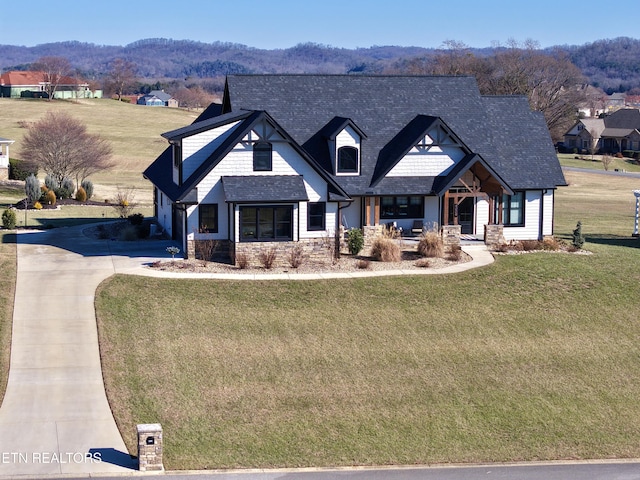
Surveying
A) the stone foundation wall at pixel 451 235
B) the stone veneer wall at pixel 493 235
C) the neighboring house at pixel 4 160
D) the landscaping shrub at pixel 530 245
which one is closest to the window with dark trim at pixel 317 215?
the stone foundation wall at pixel 451 235

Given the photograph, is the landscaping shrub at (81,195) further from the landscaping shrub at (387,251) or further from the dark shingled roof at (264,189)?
the landscaping shrub at (387,251)

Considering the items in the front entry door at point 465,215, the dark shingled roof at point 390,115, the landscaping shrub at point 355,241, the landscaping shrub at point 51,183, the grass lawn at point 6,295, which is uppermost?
the dark shingled roof at point 390,115

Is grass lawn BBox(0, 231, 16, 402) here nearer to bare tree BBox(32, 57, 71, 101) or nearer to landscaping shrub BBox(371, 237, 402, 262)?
landscaping shrub BBox(371, 237, 402, 262)

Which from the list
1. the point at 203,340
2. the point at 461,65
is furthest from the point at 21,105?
the point at 203,340

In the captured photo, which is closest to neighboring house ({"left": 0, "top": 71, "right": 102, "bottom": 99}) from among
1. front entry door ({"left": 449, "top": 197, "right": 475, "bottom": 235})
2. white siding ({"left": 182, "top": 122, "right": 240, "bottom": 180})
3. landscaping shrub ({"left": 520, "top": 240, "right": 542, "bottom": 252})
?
white siding ({"left": 182, "top": 122, "right": 240, "bottom": 180})

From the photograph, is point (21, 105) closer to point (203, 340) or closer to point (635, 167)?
point (635, 167)

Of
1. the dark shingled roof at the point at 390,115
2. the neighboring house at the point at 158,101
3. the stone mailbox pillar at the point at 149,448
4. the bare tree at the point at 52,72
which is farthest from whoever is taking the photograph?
the neighboring house at the point at 158,101

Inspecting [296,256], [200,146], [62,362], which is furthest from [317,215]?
[62,362]
